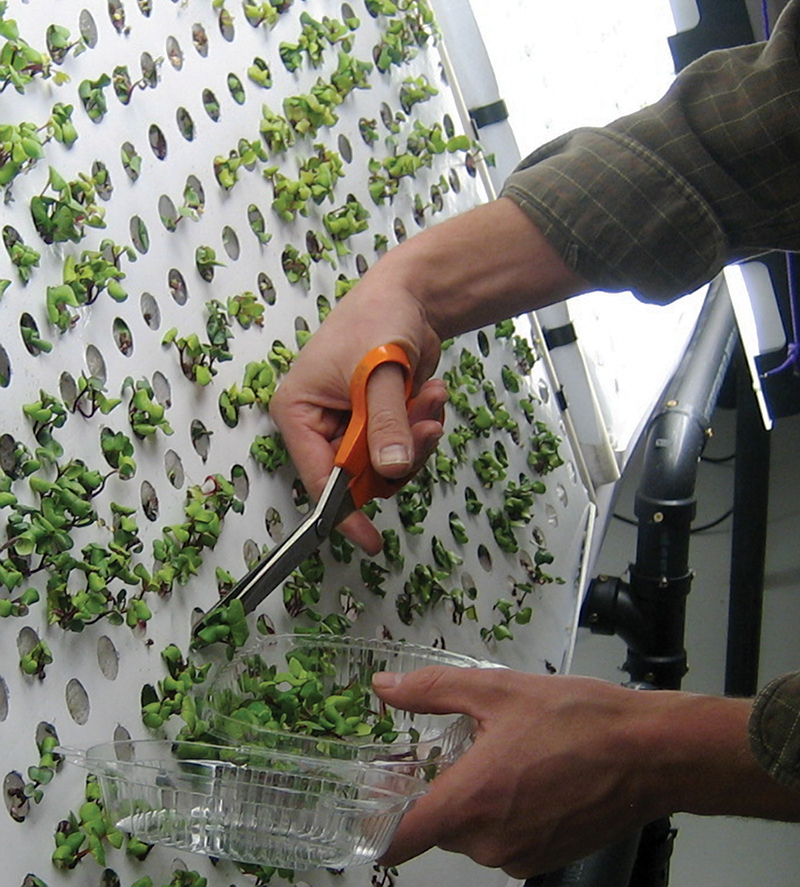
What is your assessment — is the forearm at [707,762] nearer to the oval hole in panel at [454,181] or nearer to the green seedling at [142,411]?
the green seedling at [142,411]

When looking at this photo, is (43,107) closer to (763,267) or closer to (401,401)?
(401,401)

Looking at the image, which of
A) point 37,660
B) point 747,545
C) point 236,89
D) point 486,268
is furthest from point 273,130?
point 747,545

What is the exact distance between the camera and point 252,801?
56 cm

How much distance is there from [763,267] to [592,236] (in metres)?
0.53

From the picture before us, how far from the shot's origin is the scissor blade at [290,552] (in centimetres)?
70

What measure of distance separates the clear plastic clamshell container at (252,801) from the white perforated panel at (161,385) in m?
0.04

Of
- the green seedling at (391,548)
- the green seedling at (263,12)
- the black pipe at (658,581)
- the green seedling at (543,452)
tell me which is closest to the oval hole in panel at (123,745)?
the green seedling at (391,548)

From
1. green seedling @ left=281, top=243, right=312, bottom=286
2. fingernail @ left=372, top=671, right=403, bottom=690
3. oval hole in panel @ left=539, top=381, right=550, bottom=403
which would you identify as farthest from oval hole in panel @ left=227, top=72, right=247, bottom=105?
oval hole in panel @ left=539, top=381, right=550, bottom=403

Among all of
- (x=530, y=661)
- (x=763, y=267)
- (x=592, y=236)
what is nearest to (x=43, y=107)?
(x=592, y=236)

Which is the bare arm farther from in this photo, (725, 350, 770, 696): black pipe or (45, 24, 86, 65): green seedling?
(725, 350, 770, 696): black pipe

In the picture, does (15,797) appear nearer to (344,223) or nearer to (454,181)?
(344,223)

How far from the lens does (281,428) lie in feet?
2.65

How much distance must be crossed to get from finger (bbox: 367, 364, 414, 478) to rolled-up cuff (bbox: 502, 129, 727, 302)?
260 mm

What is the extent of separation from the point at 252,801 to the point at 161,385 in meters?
0.27
